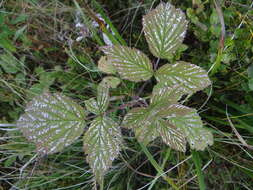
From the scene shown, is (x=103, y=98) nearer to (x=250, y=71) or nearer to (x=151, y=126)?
(x=151, y=126)

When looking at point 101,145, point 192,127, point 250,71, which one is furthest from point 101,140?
point 250,71

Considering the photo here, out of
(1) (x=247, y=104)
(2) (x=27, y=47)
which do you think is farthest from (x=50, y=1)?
(1) (x=247, y=104)

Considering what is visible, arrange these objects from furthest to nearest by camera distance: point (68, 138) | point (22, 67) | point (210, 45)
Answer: point (22, 67), point (210, 45), point (68, 138)

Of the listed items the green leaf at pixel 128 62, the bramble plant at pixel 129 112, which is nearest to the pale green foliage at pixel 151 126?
the bramble plant at pixel 129 112

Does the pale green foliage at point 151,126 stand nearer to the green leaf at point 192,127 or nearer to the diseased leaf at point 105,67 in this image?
the green leaf at point 192,127

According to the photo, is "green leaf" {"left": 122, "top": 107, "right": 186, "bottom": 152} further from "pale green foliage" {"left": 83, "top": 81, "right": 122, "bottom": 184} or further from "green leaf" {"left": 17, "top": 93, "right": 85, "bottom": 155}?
"green leaf" {"left": 17, "top": 93, "right": 85, "bottom": 155}

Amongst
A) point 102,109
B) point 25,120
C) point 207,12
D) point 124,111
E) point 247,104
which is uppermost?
point 25,120

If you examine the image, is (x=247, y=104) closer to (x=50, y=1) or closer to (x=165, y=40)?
(x=165, y=40)

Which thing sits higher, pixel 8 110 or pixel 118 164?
pixel 8 110
